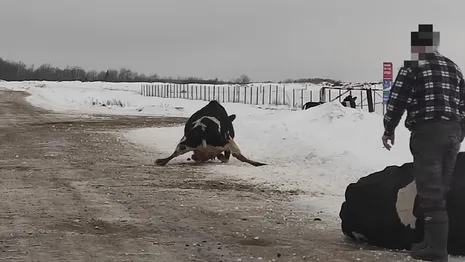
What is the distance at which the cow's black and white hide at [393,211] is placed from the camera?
561 centimetres

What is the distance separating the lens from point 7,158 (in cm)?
1308

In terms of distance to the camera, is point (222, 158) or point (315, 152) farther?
point (222, 158)

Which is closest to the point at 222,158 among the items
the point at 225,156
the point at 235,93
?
the point at 225,156

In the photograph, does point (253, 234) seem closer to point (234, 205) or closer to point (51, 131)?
point (234, 205)

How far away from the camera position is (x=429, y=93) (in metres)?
5.41

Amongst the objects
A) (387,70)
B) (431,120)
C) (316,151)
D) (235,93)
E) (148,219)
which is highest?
(387,70)

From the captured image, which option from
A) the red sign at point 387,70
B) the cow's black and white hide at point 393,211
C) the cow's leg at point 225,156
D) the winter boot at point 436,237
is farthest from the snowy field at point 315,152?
the red sign at point 387,70

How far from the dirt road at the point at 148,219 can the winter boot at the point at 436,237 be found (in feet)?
1.01

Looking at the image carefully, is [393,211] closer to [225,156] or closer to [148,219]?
[148,219]

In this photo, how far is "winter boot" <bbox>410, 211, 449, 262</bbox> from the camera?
17.6 feet

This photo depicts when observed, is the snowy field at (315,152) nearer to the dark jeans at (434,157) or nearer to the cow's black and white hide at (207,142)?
the cow's black and white hide at (207,142)

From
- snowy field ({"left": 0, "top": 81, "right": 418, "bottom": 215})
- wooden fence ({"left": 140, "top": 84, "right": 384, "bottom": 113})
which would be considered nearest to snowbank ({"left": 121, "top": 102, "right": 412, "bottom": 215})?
snowy field ({"left": 0, "top": 81, "right": 418, "bottom": 215})

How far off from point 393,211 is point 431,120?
38.0 inches

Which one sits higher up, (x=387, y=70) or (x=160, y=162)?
(x=387, y=70)
